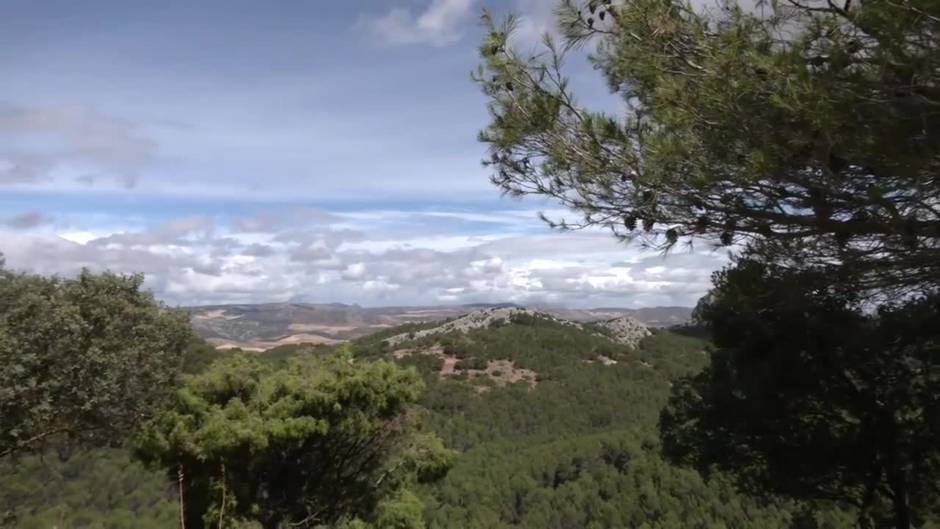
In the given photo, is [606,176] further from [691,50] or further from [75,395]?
[75,395]

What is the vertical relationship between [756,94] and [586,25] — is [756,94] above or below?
below

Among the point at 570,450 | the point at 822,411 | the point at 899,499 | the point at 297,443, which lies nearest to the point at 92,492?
the point at 297,443

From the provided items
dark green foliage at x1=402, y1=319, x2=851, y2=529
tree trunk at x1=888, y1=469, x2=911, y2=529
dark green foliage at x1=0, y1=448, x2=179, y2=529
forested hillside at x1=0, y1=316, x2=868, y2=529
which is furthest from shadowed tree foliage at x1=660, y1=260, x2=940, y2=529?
dark green foliage at x1=0, y1=448, x2=179, y2=529

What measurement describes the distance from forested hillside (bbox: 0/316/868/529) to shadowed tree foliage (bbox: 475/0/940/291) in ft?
16.7

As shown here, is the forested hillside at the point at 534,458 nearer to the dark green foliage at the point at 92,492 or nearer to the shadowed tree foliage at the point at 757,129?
the dark green foliage at the point at 92,492

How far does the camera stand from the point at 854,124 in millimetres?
3820

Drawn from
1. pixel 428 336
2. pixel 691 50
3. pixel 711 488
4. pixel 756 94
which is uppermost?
pixel 691 50

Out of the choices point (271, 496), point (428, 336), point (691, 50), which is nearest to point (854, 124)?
point (691, 50)

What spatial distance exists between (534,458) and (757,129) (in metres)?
44.5

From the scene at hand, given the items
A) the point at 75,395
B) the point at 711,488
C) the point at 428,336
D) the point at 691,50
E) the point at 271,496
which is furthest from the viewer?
the point at 428,336

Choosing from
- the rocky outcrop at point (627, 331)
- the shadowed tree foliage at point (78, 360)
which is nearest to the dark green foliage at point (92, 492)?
the shadowed tree foliage at point (78, 360)

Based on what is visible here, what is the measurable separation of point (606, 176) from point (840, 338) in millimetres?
4016

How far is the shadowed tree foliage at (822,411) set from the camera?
7.96 metres

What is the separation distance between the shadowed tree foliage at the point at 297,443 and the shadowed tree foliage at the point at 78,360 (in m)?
0.85
